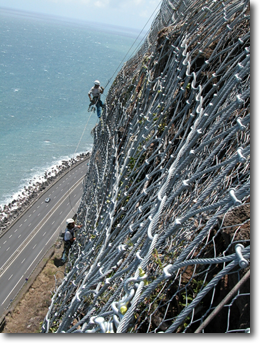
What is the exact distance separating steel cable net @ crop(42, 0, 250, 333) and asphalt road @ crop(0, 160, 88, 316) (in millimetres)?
21272

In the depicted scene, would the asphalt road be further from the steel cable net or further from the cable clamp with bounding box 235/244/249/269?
the cable clamp with bounding box 235/244/249/269

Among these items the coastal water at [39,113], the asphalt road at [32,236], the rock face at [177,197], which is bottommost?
the asphalt road at [32,236]

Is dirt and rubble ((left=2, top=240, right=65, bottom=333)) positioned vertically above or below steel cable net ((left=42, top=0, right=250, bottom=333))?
below

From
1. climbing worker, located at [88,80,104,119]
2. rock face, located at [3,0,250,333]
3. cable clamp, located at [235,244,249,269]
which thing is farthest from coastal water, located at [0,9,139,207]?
cable clamp, located at [235,244,249,269]

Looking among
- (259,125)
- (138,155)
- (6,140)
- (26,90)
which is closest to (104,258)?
(138,155)

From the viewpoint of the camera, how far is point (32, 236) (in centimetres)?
3219

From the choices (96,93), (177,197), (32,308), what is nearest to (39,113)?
(96,93)

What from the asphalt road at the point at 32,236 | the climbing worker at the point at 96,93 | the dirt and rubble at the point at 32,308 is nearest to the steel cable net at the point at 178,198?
the climbing worker at the point at 96,93

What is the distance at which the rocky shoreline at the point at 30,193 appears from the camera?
3578 centimetres

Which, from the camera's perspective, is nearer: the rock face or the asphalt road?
the rock face

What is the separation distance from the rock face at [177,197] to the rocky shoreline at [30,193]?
31.1m

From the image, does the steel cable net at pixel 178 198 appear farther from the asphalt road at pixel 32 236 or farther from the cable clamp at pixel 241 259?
the asphalt road at pixel 32 236

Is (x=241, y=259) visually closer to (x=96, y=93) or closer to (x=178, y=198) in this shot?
(x=178, y=198)

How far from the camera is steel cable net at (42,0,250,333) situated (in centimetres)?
270
